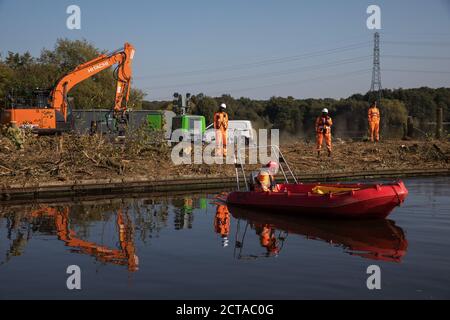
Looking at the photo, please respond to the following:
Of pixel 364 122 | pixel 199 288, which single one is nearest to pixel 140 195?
pixel 199 288

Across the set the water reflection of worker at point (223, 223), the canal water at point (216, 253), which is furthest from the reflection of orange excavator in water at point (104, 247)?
the water reflection of worker at point (223, 223)

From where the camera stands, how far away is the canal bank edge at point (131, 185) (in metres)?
18.8

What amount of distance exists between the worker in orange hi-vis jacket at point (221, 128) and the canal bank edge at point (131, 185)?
68.3 inches

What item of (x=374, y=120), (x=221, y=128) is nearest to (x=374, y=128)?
(x=374, y=120)

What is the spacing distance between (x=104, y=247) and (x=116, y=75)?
19.0m

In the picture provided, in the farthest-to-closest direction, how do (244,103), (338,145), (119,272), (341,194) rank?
(244,103) < (338,145) < (341,194) < (119,272)

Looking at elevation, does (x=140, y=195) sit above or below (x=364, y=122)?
below

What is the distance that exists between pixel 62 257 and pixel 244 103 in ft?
291

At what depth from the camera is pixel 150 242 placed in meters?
12.1

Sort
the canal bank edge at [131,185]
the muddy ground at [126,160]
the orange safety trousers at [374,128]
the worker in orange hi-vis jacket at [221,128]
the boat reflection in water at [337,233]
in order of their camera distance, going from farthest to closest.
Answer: the orange safety trousers at [374,128] → the worker in orange hi-vis jacket at [221,128] → the muddy ground at [126,160] → the canal bank edge at [131,185] → the boat reflection in water at [337,233]

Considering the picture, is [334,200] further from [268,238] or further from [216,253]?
[216,253]

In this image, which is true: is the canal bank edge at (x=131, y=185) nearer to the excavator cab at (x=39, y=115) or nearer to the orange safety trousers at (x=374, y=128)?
the orange safety trousers at (x=374, y=128)
